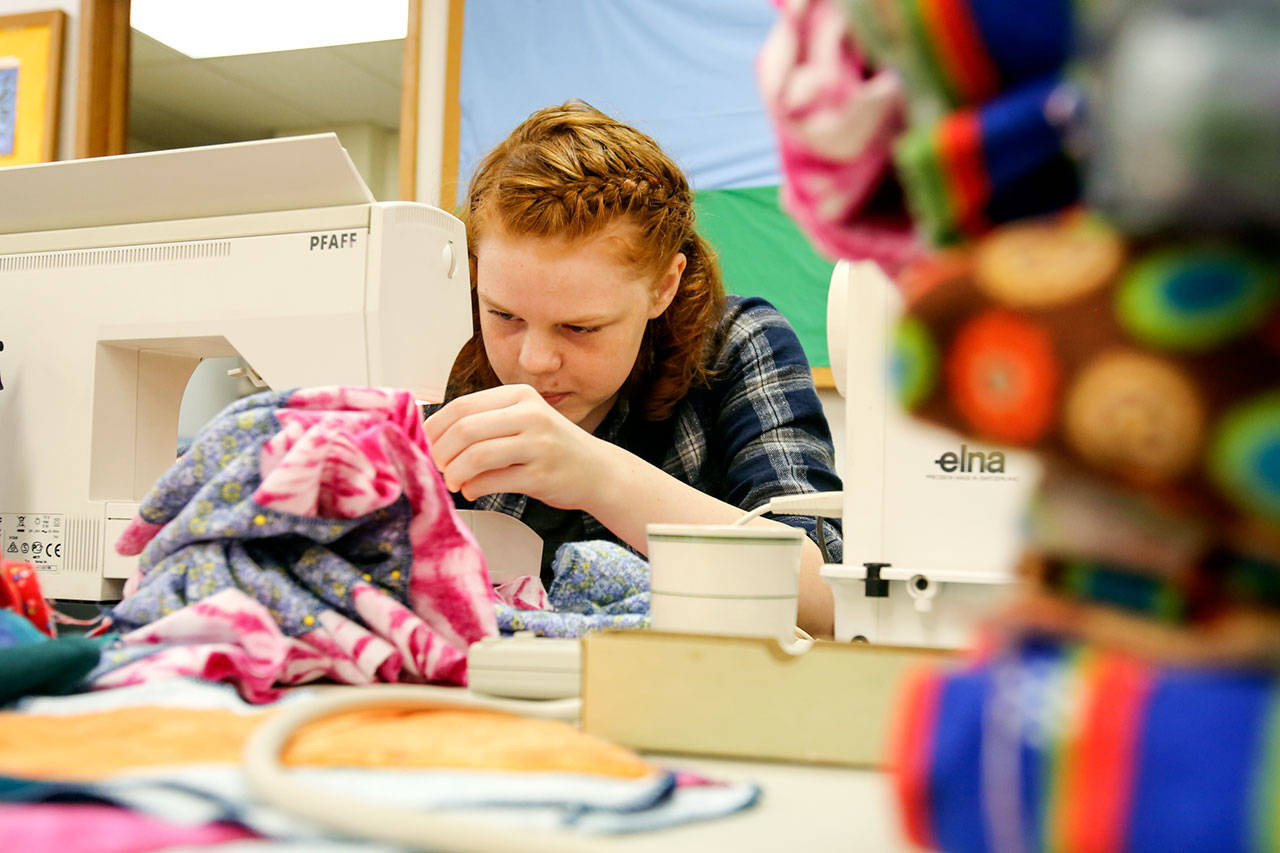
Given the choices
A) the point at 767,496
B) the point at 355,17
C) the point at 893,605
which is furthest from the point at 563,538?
the point at 355,17

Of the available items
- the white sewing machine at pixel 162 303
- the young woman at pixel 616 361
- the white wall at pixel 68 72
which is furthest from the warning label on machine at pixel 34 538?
the white wall at pixel 68 72

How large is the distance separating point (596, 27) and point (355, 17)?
1096mm

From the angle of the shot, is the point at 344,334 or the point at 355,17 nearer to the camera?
the point at 344,334

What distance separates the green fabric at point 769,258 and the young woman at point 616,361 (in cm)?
46

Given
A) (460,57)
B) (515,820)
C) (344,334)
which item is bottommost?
(515,820)

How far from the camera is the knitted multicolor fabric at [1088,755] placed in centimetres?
15

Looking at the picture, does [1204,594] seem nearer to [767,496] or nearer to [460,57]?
[767,496]

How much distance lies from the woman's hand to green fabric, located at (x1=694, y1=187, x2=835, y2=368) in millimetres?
1046

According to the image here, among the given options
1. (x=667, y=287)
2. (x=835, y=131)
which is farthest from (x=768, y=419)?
(x=835, y=131)

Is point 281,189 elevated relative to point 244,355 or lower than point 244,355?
elevated

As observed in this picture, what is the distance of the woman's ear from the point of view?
49.9 inches

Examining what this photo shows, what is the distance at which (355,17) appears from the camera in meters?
2.83

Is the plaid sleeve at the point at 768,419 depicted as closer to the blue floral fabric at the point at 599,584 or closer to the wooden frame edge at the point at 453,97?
the blue floral fabric at the point at 599,584

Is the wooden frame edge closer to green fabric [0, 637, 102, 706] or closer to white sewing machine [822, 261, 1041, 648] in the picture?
white sewing machine [822, 261, 1041, 648]
